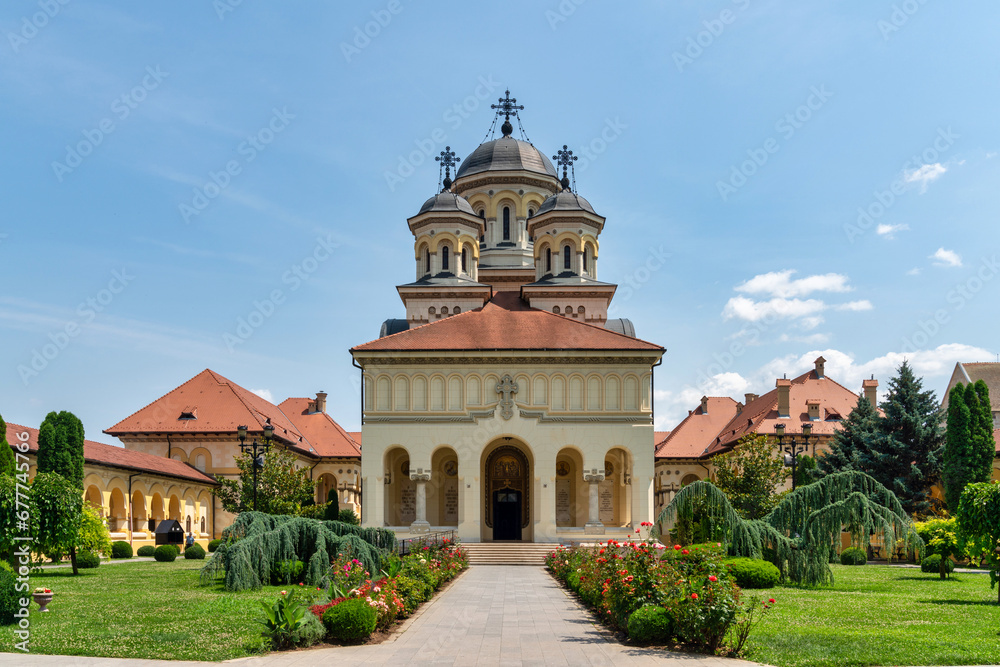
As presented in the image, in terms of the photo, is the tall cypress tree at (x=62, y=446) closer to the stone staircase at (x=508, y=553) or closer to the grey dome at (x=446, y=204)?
the stone staircase at (x=508, y=553)

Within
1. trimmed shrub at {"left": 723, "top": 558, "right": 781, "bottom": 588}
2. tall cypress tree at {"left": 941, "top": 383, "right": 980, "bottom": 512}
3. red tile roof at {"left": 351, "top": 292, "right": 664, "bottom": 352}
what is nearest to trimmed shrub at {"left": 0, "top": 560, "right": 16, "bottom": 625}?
trimmed shrub at {"left": 723, "top": 558, "right": 781, "bottom": 588}

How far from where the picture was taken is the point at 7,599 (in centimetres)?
1338

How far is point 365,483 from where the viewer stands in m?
39.0

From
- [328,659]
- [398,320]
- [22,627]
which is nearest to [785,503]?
[328,659]

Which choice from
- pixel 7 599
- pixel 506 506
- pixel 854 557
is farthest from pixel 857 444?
pixel 7 599

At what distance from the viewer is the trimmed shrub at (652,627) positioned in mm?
12219

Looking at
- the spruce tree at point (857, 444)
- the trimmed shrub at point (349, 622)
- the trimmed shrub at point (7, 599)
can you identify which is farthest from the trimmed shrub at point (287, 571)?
the spruce tree at point (857, 444)

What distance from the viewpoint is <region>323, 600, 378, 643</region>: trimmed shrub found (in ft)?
41.1

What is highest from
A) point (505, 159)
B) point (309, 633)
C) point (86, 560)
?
point (505, 159)

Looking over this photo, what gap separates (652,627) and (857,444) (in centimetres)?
3128

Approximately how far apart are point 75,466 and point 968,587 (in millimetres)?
28190

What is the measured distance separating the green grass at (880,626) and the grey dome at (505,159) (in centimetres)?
3734

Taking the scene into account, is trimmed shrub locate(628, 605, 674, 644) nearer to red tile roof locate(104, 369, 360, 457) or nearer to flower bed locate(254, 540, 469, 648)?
flower bed locate(254, 540, 469, 648)

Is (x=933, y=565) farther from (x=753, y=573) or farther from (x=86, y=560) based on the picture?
(x=86, y=560)
